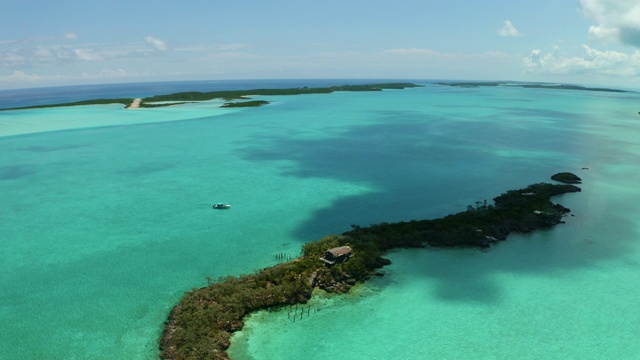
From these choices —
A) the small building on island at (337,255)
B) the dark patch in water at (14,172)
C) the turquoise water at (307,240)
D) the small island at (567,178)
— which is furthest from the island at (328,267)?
the dark patch in water at (14,172)

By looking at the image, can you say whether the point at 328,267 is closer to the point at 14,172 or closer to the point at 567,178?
the point at 567,178

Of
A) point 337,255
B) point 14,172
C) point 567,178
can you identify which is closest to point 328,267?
point 337,255

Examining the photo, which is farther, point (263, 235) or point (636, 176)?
point (636, 176)

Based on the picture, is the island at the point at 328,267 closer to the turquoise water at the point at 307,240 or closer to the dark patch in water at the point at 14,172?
the turquoise water at the point at 307,240

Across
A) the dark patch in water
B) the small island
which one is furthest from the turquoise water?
the small island

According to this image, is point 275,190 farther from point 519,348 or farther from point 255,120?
point 255,120

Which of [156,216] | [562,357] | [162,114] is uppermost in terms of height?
[162,114]

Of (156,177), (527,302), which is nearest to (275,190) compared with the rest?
(156,177)

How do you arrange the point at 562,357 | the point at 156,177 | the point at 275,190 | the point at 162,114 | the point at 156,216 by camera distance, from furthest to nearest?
the point at 162,114 < the point at 156,177 < the point at 275,190 < the point at 156,216 < the point at 562,357
